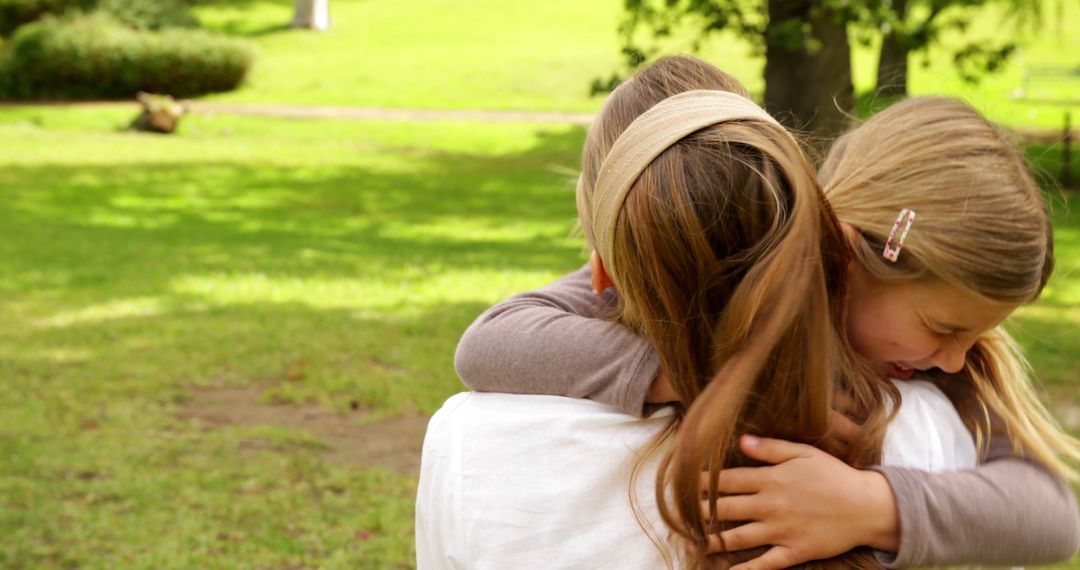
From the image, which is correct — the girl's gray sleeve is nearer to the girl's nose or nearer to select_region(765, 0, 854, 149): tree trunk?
the girl's nose

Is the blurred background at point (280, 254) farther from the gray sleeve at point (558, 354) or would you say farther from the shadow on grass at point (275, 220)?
the gray sleeve at point (558, 354)

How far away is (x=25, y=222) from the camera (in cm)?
1141

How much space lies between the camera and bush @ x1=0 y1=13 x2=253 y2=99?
86.4 ft

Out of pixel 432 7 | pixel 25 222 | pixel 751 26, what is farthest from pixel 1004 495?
pixel 432 7

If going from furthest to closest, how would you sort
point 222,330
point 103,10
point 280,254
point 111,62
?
point 103,10 → point 111,62 → point 280,254 → point 222,330

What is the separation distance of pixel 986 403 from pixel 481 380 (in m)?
0.75

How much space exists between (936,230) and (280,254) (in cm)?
898

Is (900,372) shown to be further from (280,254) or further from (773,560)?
(280,254)

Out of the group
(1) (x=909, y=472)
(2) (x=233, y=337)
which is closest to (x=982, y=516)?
(1) (x=909, y=472)

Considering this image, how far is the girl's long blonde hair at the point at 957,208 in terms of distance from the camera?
4.86 ft

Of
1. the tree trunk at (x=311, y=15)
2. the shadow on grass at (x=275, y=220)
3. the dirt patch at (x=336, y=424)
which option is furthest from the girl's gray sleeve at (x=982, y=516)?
the tree trunk at (x=311, y=15)

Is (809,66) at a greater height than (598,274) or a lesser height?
lesser

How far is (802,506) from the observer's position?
1498mm

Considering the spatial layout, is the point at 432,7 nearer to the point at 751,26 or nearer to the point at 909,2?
the point at 909,2
